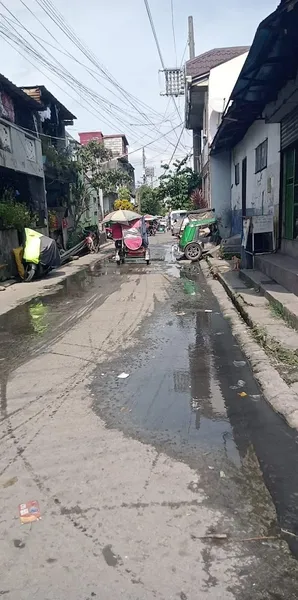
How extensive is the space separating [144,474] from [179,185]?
35573mm

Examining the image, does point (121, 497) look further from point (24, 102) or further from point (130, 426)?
point (24, 102)

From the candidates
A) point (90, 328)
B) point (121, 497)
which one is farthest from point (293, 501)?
point (90, 328)

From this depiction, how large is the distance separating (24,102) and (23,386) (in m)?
17.2

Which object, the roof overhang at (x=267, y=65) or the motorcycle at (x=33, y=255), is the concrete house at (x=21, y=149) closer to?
the motorcycle at (x=33, y=255)

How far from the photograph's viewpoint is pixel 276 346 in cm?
568

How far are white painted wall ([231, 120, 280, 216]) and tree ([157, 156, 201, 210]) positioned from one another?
58.9ft

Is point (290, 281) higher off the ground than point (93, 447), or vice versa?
point (290, 281)

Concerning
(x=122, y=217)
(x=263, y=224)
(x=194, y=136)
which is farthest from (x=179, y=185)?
(x=263, y=224)

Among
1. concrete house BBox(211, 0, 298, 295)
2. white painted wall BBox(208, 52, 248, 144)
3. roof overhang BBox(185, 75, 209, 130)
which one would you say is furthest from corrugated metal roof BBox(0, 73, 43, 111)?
roof overhang BBox(185, 75, 209, 130)

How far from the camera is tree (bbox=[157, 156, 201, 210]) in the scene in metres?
36.2

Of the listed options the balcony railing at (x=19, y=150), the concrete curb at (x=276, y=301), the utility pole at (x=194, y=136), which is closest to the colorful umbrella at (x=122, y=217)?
the balcony railing at (x=19, y=150)

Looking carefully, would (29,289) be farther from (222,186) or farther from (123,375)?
(222,186)

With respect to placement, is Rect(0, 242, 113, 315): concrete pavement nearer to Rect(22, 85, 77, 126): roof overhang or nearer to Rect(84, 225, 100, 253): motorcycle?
Rect(84, 225, 100, 253): motorcycle

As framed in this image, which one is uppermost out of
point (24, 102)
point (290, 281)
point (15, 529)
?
point (24, 102)
